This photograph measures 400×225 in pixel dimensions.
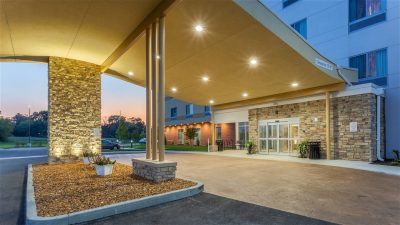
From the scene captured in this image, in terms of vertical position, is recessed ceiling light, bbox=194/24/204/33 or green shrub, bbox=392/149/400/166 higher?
recessed ceiling light, bbox=194/24/204/33

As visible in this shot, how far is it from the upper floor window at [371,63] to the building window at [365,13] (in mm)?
1676

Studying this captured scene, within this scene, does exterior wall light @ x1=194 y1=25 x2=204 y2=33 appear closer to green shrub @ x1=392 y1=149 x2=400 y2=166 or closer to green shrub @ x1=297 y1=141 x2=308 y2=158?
green shrub @ x1=297 y1=141 x2=308 y2=158

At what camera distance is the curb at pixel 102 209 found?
423 centimetres

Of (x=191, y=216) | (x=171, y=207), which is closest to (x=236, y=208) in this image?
(x=191, y=216)

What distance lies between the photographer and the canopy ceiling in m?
7.58

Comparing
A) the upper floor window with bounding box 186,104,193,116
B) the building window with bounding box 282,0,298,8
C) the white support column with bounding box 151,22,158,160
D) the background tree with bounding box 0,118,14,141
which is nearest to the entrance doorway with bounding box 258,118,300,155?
the building window with bounding box 282,0,298,8

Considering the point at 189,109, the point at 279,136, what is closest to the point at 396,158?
the point at 279,136

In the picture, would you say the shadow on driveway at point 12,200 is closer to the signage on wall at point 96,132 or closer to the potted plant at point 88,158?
the potted plant at point 88,158

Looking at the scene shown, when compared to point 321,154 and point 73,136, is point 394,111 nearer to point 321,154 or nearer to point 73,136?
point 321,154

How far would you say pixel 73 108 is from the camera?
1272cm

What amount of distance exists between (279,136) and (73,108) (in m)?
12.0

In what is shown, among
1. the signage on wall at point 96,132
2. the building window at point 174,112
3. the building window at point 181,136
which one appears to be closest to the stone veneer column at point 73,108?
the signage on wall at point 96,132

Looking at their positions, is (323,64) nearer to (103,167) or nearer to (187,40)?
(187,40)

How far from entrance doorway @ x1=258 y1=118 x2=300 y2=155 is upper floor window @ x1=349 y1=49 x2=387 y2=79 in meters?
4.40
